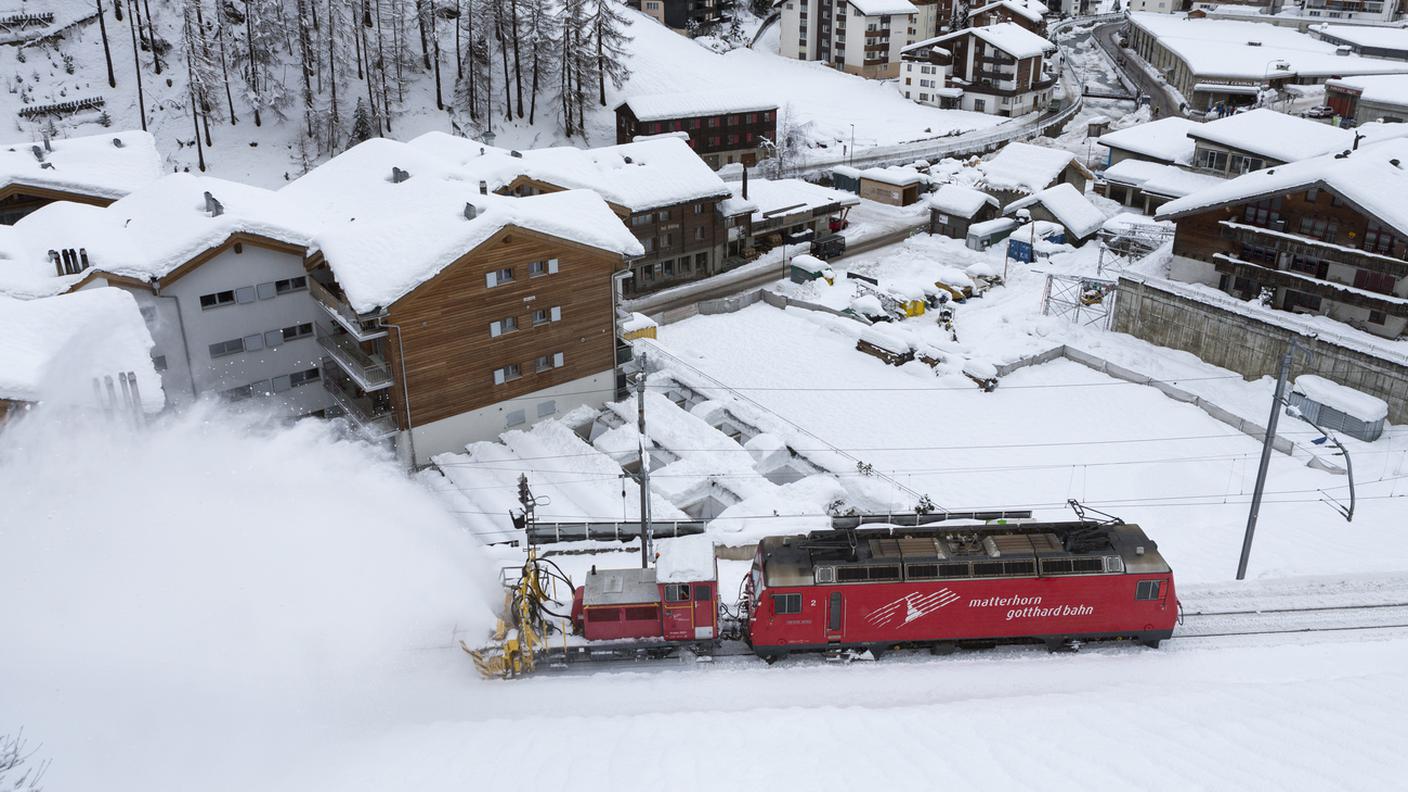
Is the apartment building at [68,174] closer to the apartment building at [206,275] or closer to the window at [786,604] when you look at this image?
the apartment building at [206,275]

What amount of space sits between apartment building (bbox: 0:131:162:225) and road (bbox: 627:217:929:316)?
28835 mm

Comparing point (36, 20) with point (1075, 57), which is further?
point (1075, 57)

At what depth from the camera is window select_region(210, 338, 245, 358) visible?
41938 mm

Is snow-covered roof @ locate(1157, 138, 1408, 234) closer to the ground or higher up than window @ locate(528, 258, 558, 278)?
higher up

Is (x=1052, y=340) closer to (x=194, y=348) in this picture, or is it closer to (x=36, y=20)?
(x=194, y=348)

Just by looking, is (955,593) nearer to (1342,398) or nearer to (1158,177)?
(1342,398)

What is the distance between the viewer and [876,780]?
22375 mm

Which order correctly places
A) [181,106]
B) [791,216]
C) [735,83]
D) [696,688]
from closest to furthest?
[696,688]
[791,216]
[181,106]
[735,83]

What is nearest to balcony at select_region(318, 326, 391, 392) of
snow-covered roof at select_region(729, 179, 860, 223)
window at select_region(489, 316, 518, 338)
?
window at select_region(489, 316, 518, 338)

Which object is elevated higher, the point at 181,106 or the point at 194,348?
the point at 181,106

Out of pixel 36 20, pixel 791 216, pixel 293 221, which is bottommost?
pixel 791 216

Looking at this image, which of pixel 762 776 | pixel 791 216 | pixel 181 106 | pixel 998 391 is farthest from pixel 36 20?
pixel 762 776

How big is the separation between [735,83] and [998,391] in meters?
76.0

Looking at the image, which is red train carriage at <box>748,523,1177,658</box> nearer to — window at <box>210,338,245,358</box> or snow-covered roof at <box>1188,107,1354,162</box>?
window at <box>210,338,245,358</box>
